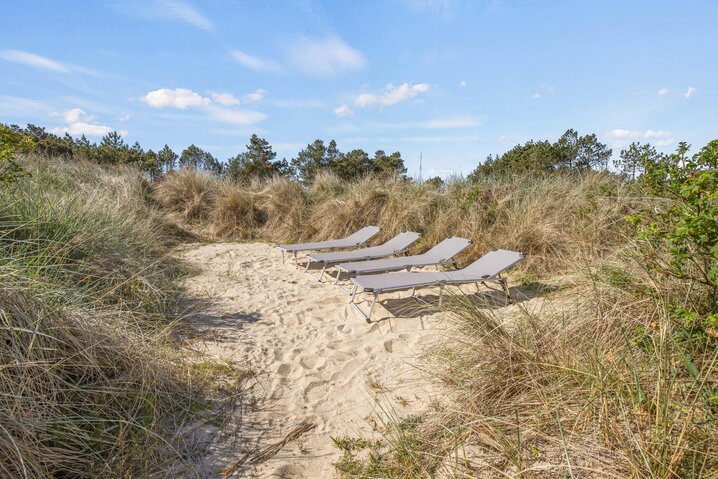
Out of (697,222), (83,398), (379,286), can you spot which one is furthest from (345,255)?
(697,222)

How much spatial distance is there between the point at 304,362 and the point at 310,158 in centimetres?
1668

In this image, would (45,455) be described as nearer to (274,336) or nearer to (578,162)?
(274,336)

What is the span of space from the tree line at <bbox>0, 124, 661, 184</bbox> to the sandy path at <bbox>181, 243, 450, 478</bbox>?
548cm

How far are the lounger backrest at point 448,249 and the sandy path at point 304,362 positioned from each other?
968 millimetres

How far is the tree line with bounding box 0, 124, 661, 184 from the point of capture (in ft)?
Result: 39.8

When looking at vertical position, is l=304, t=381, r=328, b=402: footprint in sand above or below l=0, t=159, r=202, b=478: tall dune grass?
below

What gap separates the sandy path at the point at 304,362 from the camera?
2.38m

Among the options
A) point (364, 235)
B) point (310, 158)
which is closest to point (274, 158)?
point (310, 158)

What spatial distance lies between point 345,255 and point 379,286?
2.26 meters

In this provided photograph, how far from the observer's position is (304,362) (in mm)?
3443

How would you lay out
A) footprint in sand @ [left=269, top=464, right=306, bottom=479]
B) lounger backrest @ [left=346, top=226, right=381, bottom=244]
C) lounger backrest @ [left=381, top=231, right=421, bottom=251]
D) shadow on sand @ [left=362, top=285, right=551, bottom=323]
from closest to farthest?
1. footprint in sand @ [left=269, top=464, right=306, bottom=479]
2. shadow on sand @ [left=362, top=285, right=551, bottom=323]
3. lounger backrest @ [left=381, top=231, right=421, bottom=251]
4. lounger backrest @ [left=346, top=226, right=381, bottom=244]

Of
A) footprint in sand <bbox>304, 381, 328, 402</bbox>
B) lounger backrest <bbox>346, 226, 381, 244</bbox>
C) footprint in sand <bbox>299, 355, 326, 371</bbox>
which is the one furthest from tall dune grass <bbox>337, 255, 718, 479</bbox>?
lounger backrest <bbox>346, 226, 381, 244</bbox>

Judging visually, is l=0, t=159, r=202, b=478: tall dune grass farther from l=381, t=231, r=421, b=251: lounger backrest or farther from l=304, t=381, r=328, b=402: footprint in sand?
l=381, t=231, r=421, b=251: lounger backrest

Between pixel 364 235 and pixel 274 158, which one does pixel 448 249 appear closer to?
pixel 364 235
